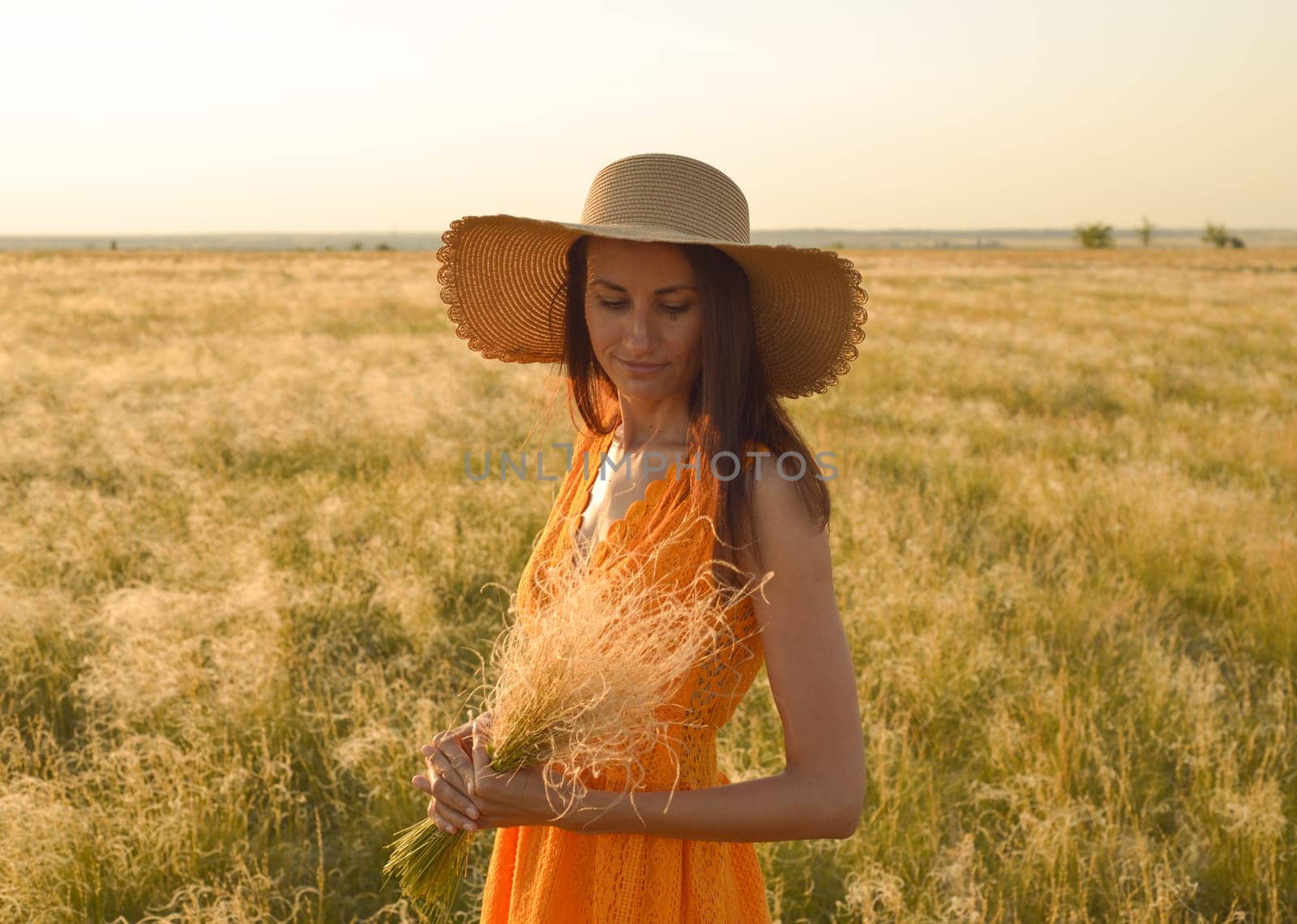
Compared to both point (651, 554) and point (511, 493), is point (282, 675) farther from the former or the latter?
point (651, 554)

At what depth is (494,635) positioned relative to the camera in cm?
454

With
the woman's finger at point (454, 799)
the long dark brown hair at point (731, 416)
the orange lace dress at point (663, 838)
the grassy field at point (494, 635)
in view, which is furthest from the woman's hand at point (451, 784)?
the grassy field at point (494, 635)

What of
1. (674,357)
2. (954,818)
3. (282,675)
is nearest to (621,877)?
(674,357)

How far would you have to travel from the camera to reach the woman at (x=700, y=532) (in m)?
1.28

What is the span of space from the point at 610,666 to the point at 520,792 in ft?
0.76

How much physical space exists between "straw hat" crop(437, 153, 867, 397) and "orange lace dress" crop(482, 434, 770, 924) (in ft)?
1.09

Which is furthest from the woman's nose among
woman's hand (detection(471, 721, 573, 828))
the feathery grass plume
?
woman's hand (detection(471, 721, 573, 828))

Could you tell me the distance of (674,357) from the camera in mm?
1478

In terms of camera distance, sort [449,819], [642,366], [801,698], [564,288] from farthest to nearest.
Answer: [564,288], [642,366], [449,819], [801,698]

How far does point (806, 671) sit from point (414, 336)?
1536cm

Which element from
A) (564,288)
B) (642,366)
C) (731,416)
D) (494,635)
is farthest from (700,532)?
(494,635)

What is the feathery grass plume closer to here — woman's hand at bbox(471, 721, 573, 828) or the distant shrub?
woman's hand at bbox(471, 721, 573, 828)

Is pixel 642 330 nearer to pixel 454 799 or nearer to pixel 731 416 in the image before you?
pixel 731 416

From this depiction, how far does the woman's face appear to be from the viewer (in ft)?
4.76
